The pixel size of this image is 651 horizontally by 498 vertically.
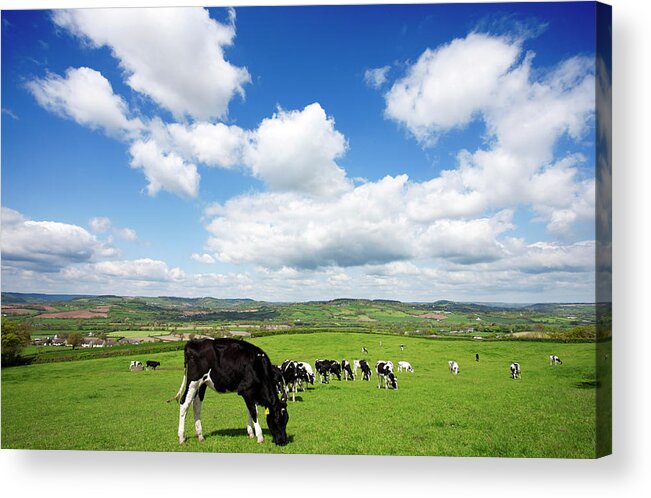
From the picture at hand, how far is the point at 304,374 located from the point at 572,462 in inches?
288

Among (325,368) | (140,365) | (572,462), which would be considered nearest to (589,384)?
(572,462)

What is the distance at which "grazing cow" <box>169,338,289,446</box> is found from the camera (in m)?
7.78

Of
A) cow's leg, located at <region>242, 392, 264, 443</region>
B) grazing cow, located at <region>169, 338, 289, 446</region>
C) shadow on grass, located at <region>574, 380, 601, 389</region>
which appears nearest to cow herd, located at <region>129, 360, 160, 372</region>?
grazing cow, located at <region>169, 338, 289, 446</region>

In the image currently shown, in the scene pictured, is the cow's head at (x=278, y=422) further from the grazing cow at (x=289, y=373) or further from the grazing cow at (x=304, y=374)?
the grazing cow at (x=304, y=374)

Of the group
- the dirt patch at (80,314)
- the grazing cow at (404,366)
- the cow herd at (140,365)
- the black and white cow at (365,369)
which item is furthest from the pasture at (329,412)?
the black and white cow at (365,369)

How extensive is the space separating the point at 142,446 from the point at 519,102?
35.3 feet

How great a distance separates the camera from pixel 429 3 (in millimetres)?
8492

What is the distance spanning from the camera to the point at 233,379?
7926 millimetres

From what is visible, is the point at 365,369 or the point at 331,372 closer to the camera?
the point at 331,372

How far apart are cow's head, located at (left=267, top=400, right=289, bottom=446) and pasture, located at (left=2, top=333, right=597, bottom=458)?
219 mm

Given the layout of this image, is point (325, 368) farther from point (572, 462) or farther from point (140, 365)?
point (572, 462)

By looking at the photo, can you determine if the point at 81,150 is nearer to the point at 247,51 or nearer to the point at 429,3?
the point at 247,51

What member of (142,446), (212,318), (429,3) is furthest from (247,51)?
(142,446)

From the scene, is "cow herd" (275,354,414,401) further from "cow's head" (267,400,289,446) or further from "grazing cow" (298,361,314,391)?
"cow's head" (267,400,289,446)
